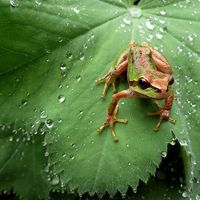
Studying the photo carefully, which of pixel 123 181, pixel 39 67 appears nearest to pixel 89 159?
pixel 123 181

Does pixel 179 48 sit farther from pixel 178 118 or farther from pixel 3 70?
pixel 3 70

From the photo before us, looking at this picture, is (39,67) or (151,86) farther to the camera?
(39,67)

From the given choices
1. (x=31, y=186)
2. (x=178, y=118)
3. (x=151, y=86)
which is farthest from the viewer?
(x=31, y=186)

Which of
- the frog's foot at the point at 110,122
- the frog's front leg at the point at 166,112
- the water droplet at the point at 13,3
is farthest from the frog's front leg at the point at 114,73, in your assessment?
the water droplet at the point at 13,3

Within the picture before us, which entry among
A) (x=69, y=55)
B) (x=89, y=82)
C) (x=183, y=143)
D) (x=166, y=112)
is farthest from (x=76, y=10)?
(x=183, y=143)

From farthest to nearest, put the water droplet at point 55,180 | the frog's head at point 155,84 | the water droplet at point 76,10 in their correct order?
the water droplet at point 55,180 < the water droplet at point 76,10 < the frog's head at point 155,84

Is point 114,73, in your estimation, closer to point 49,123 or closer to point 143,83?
point 143,83

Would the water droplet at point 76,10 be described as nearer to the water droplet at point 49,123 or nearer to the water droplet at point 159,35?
the water droplet at point 159,35

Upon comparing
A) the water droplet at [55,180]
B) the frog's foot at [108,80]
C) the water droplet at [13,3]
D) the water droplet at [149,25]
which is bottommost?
the water droplet at [55,180]
